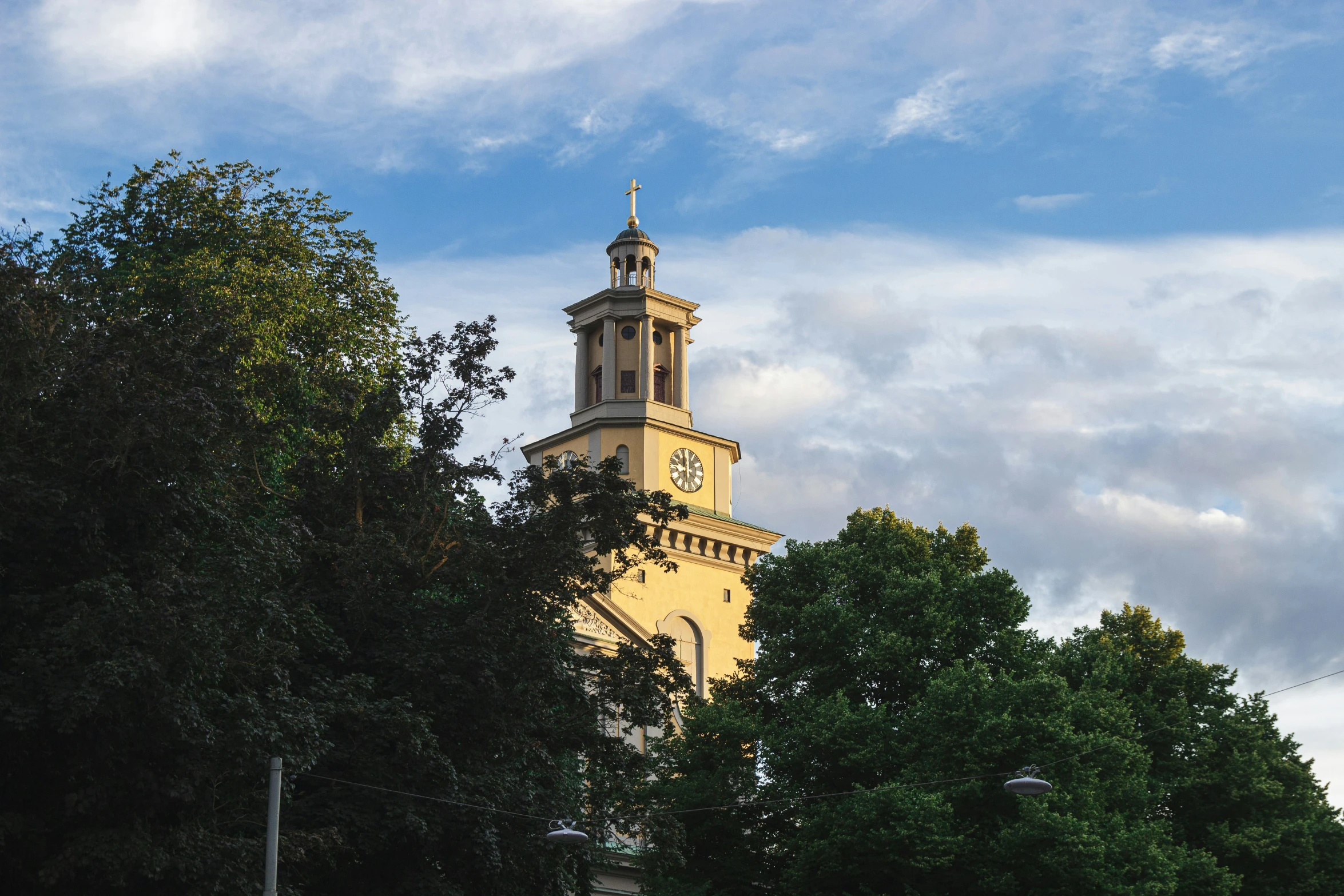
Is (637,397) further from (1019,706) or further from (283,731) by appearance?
(283,731)

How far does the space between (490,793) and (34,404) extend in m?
9.36

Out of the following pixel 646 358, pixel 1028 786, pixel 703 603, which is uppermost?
pixel 646 358

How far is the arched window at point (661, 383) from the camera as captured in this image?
6400 centimetres

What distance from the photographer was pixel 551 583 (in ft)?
90.2

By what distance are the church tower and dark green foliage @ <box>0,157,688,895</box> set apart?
27.6m

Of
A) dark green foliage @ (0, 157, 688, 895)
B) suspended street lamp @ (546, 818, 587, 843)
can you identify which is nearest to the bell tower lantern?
dark green foliage @ (0, 157, 688, 895)

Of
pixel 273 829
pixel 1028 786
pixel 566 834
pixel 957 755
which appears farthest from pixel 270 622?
pixel 957 755

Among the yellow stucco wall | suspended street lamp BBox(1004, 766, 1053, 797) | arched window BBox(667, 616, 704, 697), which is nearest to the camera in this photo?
suspended street lamp BBox(1004, 766, 1053, 797)

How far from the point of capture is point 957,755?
113 ft

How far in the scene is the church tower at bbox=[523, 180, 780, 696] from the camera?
200 feet

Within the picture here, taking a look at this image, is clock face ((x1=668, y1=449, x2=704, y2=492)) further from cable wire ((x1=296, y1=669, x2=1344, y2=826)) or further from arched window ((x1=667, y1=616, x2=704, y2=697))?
cable wire ((x1=296, y1=669, x2=1344, y2=826))

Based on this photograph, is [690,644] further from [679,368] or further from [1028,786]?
[1028,786]

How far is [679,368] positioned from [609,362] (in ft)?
10.2

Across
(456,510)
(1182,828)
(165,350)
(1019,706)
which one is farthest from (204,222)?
(1182,828)
